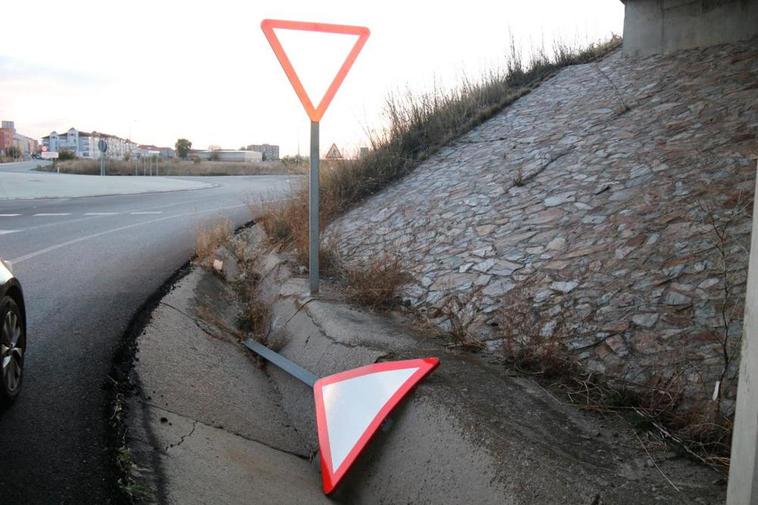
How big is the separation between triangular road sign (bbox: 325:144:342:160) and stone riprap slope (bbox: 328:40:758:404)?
1.36m

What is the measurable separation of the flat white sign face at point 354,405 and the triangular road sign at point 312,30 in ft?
8.72

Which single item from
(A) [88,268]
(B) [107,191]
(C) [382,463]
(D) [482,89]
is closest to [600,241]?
(C) [382,463]

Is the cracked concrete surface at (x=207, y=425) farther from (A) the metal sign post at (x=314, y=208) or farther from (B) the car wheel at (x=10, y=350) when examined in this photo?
(A) the metal sign post at (x=314, y=208)

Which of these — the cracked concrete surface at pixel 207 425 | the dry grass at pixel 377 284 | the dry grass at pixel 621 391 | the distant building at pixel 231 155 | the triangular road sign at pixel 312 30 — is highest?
the distant building at pixel 231 155

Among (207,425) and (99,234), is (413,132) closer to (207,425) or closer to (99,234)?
(99,234)

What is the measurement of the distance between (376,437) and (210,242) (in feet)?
18.5

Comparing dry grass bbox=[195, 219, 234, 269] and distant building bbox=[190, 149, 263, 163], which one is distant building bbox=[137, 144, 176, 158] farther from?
dry grass bbox=[195, 219, 234, 269]

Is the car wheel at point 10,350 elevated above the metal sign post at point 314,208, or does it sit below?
below

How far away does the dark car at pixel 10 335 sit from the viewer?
3.83 metres

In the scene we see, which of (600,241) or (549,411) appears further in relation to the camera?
(600,241)

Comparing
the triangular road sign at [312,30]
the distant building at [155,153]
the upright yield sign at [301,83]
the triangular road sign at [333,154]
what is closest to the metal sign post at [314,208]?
the upright yield sign at [301,83]

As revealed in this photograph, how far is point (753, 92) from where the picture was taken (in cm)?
779

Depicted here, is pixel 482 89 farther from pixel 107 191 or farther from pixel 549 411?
pixel 107 191

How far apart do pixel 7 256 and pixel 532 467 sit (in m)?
7.51
